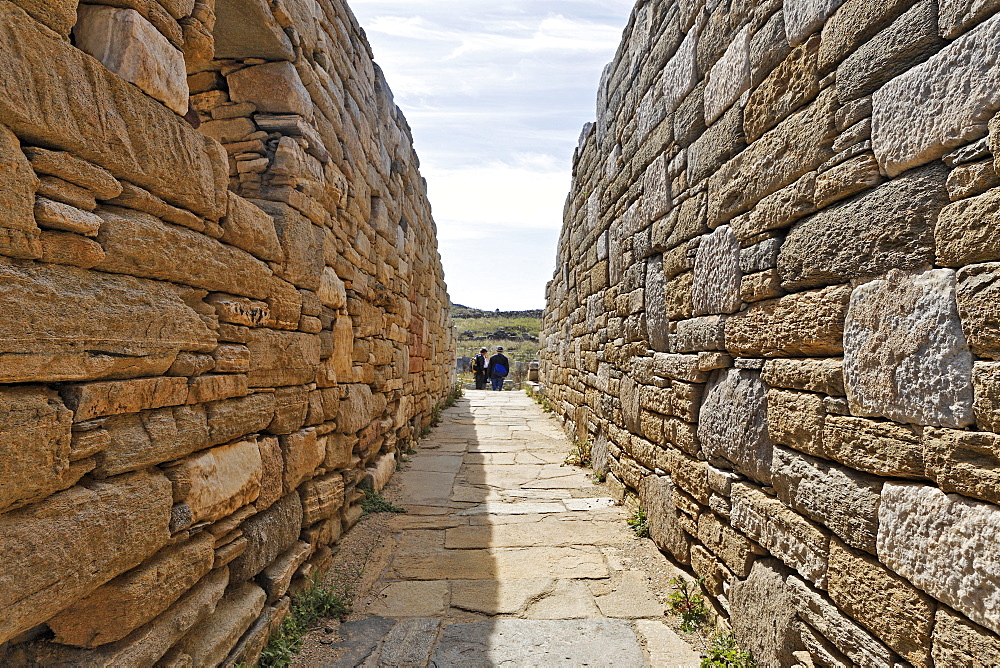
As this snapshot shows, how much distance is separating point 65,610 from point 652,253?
125 inches

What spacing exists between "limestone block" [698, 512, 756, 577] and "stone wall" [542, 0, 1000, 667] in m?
0.01

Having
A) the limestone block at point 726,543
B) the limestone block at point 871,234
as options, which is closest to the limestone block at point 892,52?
the limestone block at point 871,234

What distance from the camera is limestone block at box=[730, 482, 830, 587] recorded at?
1882mm

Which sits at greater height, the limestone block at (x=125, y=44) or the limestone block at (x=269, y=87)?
the limestone block at (x=269, y=87)

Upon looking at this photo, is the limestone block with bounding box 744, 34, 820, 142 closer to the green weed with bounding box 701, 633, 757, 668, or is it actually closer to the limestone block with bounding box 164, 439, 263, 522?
the green weed with bounding box 701, 633, 757, 668

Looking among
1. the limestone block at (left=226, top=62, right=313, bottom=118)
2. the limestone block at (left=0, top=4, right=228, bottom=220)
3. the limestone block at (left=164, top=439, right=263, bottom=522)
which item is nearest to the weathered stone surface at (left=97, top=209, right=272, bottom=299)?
the limestone block at (left=0, top=4, right=228, bottom=220)

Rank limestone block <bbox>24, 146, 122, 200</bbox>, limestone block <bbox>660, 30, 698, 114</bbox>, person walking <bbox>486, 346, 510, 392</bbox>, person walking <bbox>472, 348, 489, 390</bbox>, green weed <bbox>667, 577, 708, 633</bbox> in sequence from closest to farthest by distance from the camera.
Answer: limestone block <bbox>24, 146, 122, 200</bbox> < green weed <bbox>667, 577, 708, 633</bbox> < limestone block <bbox>660, 30, 698, 114</bbox> < person walking <bbox>486, 346, 510, 392</bbox> < person walking <bbox>472, 348, 489, 390</bbox>

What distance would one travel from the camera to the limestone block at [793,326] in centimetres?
181

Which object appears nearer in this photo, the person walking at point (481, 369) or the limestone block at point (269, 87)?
the limestone block at point (269, 87)

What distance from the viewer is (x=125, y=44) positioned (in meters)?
1.56

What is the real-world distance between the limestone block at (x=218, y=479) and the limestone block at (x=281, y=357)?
0.29 m

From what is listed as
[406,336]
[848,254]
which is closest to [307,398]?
[848,254]

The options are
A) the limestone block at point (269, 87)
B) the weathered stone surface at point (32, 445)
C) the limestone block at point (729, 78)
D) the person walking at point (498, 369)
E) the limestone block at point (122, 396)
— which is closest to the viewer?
the weathered stone surface at point (32, 445)

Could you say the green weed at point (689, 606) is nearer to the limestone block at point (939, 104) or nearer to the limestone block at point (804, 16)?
the limestone block at point (939, 104)
